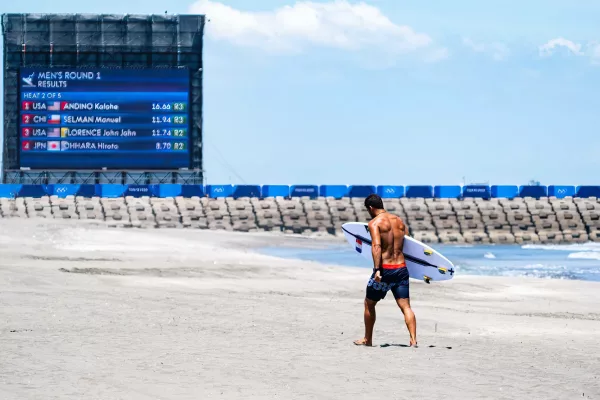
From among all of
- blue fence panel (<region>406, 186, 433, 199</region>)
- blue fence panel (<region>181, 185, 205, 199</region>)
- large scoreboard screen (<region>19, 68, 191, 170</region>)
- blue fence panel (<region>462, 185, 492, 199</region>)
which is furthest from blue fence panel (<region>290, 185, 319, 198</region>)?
blue fence panel (<region>462, 185, 492, 199</region>)

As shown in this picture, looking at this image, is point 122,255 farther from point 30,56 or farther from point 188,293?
point 30,56

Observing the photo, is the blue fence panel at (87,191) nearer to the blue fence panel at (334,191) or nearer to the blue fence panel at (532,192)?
the blue fence panel at (334,191)

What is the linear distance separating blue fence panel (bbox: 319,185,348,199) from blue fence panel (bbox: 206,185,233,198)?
542 cm

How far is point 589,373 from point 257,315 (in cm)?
505

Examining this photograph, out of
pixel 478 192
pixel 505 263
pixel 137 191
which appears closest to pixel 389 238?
pixel 505 263

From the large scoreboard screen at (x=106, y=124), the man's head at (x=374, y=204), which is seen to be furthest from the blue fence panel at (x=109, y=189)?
the man's head at (x=374, y=204)

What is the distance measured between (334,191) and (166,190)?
10180mm

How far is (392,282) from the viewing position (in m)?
10.3

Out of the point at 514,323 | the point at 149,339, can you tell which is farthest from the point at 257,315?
the point at 514,323

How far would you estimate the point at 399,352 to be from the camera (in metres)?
10.1

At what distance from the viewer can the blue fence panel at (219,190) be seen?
5275cm

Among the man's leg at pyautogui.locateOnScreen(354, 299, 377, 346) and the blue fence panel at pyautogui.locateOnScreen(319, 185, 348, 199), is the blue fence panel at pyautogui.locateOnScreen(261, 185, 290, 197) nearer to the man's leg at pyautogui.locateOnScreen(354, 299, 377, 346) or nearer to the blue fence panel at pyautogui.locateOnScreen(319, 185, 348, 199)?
the blue fence panel at pyautogui.locateOnScreen(319, 185, 348, 199)

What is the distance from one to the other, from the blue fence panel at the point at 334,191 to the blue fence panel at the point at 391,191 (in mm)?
2036

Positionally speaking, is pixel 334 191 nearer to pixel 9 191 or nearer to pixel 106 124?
pixel 106 124
